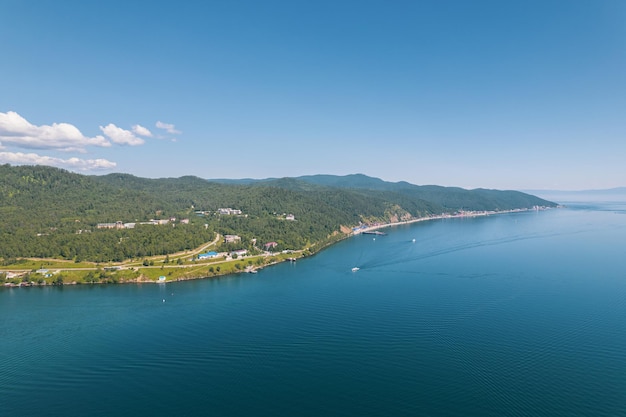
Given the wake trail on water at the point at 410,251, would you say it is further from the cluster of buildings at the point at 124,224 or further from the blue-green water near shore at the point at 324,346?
the cluster of buildings at the point at 124,224

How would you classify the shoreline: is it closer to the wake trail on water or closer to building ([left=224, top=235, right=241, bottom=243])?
the wake trail on water

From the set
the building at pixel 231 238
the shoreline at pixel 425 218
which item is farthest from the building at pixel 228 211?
Result: the shoreline at pixel 425 218

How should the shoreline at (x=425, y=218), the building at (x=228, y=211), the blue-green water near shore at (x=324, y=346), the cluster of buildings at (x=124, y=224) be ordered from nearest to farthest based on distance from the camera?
1. the blue-green water near shore at (x=324, y=346)
2. the cluster of buildings at (x=124, y=224)
3. the building at (x=228, y=211)
4. the shoreline at (x=425, y=218)

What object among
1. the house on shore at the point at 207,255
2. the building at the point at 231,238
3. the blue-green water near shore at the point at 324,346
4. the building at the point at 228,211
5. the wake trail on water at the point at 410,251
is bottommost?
the blue-green water near shore at the point at 324,346

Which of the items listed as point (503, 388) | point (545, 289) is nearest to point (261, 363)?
point (503, 388)

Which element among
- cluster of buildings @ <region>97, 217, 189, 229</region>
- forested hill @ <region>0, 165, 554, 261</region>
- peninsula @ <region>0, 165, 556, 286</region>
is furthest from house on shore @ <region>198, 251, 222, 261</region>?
cluster of buildings @ <region>97, 217, 189, 229</region>

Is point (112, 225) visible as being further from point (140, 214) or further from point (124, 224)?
point (140, 214)
